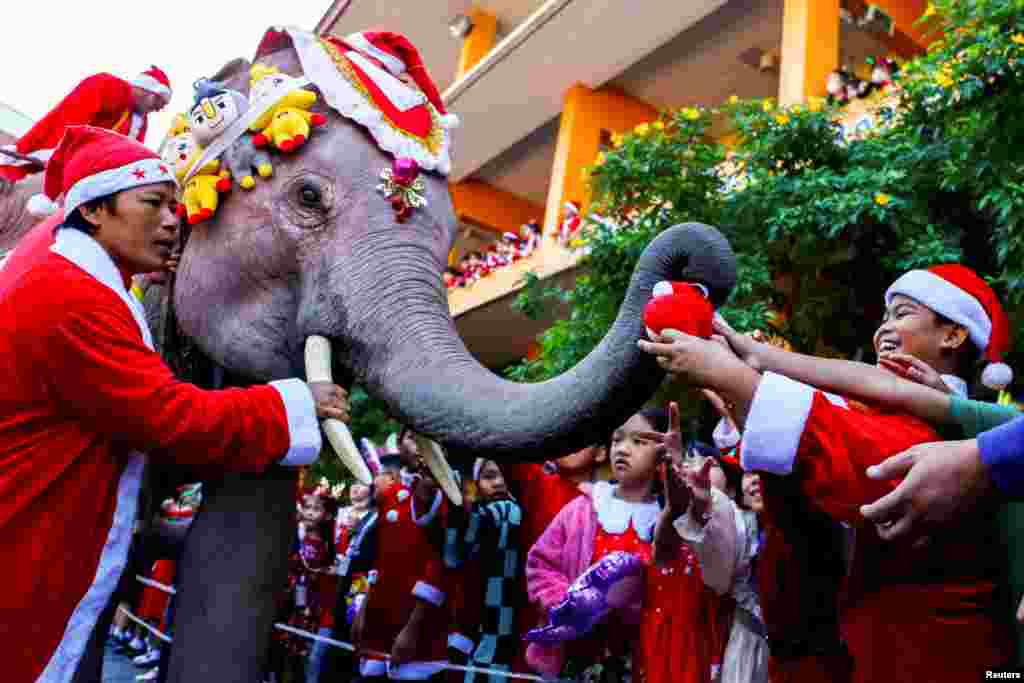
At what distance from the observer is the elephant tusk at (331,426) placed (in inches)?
82.6

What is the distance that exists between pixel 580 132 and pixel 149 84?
973 centimetres

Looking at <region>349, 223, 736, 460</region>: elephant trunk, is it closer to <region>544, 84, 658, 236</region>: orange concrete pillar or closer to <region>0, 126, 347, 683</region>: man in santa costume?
<region>0, 126, 347, 683</region>: man in santa costume

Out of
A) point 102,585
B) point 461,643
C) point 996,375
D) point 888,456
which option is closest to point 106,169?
point 102,585

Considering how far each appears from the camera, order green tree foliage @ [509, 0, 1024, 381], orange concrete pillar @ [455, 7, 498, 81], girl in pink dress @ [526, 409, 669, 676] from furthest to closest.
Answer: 1. orange concrete pillar @ [455, 7, 498, 81]
2. green tree foliage @ [509, 0, 1024, 381]
3. girl in pink dress @ [526, 409, 669, 676]

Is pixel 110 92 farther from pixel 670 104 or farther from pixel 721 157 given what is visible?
pixel 670 104

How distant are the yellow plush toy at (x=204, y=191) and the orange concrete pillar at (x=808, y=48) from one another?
23.6ft

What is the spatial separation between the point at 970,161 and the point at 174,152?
154 inches

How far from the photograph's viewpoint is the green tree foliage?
452cm

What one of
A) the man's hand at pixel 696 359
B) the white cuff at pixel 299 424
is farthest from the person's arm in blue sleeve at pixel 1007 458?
the white cuff at pixel 299 424

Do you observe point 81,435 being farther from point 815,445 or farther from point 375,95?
point 815,445

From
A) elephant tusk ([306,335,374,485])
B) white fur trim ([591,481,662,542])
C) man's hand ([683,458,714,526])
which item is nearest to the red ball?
elephant tusk ([306,335,374,485])

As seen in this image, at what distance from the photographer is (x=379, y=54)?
278 cm

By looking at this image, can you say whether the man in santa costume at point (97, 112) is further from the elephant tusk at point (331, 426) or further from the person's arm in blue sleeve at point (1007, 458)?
the person's arm in blue sleeve at point (1007, 458)

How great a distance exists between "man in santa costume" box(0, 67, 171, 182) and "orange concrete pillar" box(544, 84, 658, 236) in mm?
8751
